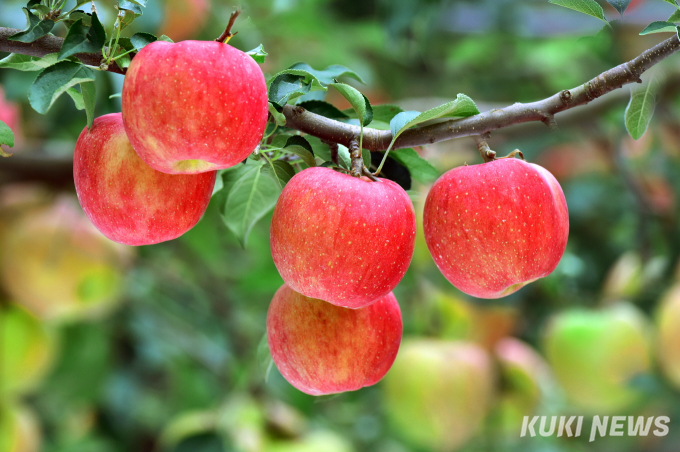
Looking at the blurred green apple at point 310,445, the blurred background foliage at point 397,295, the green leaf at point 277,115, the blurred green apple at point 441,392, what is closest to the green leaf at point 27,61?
the green leaf at point 277,115

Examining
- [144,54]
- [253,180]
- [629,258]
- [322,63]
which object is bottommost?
[629,258]

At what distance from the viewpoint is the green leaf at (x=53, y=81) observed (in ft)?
0.89

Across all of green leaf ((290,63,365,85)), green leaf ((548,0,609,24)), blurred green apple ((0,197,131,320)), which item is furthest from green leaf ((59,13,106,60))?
blurred green apple ((0,197,131,320))

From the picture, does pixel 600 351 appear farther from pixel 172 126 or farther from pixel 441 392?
pixel 172 126

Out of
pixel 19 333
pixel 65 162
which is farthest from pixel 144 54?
pixel 19 333

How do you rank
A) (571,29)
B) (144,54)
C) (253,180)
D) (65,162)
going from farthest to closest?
(571,29), (65,162), (253,180), (144,54)

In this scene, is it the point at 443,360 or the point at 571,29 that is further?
the point at 571,29

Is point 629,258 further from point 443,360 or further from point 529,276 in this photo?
point 529,276

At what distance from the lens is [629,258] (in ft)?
3.65

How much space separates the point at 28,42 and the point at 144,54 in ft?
0.19

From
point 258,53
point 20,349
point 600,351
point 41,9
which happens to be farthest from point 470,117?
point 600,351

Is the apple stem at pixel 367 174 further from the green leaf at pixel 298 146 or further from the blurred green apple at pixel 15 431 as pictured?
the blurred green apple at pixel 15 431

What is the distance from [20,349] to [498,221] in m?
0.88

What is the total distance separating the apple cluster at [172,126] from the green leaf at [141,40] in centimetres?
2
